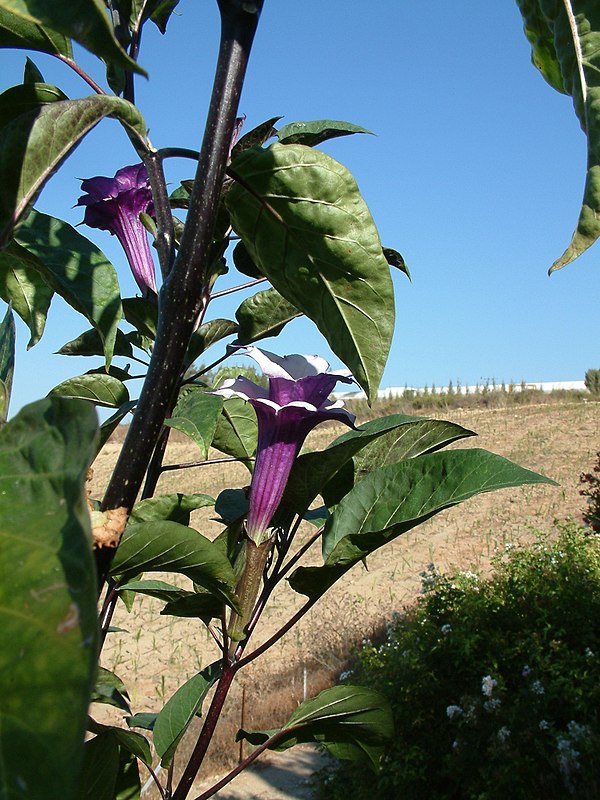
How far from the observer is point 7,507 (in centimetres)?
25

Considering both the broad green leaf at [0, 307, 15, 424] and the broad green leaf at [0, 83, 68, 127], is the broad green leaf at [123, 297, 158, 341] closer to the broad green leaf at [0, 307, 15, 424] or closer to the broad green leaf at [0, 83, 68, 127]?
the broad green leaf at [0, 307, 15, 424]

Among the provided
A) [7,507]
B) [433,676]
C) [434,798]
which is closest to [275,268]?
[7,507]

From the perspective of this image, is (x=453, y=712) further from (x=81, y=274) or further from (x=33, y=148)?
(x=33, y=148)

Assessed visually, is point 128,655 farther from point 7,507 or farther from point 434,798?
point 7,507

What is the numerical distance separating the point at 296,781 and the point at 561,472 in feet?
18.0

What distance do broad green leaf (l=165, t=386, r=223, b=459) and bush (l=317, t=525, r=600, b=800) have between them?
2.47 m

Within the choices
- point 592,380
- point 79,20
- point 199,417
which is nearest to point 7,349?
point 199,417

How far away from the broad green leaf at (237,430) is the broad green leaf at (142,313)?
0.60ft

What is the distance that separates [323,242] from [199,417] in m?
0.30

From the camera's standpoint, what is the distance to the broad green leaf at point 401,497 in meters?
0.60

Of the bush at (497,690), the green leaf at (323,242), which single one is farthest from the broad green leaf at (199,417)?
the bush at (497,690)

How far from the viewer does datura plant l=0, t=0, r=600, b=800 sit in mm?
215

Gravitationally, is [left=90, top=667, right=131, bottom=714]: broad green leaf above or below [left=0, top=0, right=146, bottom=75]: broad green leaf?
below

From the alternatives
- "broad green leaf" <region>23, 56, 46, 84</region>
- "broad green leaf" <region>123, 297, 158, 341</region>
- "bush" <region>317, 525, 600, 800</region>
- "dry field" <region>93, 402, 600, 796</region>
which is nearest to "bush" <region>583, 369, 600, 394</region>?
"dry field" <region>93, 402, 600, 796</region>
